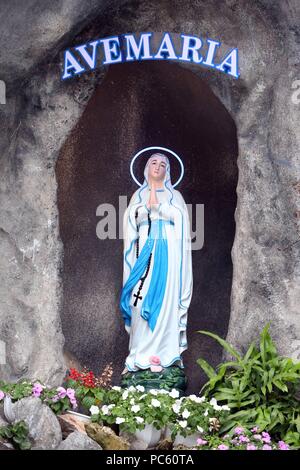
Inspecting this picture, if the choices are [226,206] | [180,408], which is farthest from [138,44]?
[180,408]

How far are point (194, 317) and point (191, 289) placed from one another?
689 millimetres

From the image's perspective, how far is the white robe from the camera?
10.4 m

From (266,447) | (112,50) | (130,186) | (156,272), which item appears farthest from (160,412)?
(112,50)

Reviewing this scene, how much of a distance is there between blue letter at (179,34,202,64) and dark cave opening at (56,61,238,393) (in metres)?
0.49

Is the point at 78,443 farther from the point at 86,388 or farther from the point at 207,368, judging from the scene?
the point at 207,368

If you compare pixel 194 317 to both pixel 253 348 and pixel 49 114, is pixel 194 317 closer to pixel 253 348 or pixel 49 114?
pixel 253 348

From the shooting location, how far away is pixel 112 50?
10.8 meters

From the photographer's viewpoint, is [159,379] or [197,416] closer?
[197,416]

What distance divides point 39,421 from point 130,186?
134 inches

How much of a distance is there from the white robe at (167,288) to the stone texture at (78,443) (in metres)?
1.76

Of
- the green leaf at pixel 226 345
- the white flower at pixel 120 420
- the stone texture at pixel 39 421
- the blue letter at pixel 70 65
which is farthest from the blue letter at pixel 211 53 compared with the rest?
the stone texture at pixel 39 421

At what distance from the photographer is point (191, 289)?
10.7 meters

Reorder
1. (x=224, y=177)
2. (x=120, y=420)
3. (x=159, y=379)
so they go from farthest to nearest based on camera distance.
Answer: (x=224, y=177), (x=159, y=379), (x=120, y=420)

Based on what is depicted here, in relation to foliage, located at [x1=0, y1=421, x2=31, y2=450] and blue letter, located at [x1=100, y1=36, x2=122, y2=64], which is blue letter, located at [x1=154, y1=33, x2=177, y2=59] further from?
foliage, located at [x1=0, y1=421, x2=31, y2=450]
